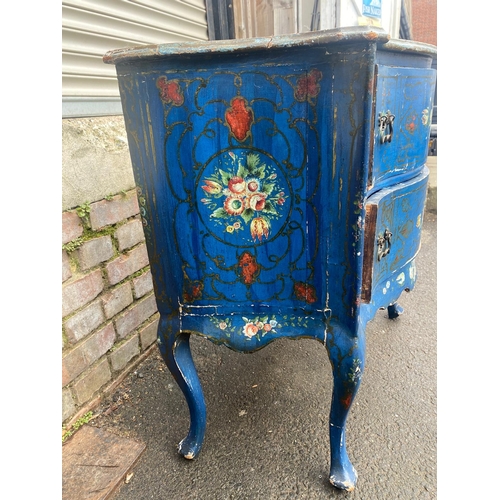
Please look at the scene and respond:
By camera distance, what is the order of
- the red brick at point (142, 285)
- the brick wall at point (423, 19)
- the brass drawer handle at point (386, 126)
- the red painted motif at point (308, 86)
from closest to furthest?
the red painted motif at point (308, 86) < the brass drawer handle at point (386, 126) < the red brick at point (142, 285) < the brick wall at point (423, 19)

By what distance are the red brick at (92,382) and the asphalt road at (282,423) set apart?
3.4 inches

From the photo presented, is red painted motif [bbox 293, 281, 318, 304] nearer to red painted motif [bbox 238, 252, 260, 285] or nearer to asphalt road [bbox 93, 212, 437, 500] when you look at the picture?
red painted motif [bbox 238, 252, 260, 285]

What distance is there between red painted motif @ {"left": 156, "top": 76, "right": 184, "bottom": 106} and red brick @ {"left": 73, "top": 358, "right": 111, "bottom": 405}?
109 cm

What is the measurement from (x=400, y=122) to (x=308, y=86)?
36cm

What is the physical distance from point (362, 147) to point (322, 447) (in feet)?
3.38

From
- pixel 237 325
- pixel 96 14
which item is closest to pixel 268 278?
pixel 237 325

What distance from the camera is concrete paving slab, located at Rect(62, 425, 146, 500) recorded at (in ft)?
4.10

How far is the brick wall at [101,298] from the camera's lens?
1439 mm

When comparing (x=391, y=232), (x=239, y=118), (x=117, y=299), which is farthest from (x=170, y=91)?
(x=117, y=299)

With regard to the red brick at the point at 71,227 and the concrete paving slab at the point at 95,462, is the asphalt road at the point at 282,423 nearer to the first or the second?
the concrete paving slab at the point at 95,462

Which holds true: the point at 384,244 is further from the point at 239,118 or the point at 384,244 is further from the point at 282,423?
the point at 282,423

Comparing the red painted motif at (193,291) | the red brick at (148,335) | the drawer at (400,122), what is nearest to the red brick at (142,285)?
the red brick at (148,335)

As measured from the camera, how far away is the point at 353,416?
152 centimetres

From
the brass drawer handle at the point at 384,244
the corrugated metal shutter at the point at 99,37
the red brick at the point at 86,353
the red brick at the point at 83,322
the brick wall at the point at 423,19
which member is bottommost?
the red brick at the point at 86,353
